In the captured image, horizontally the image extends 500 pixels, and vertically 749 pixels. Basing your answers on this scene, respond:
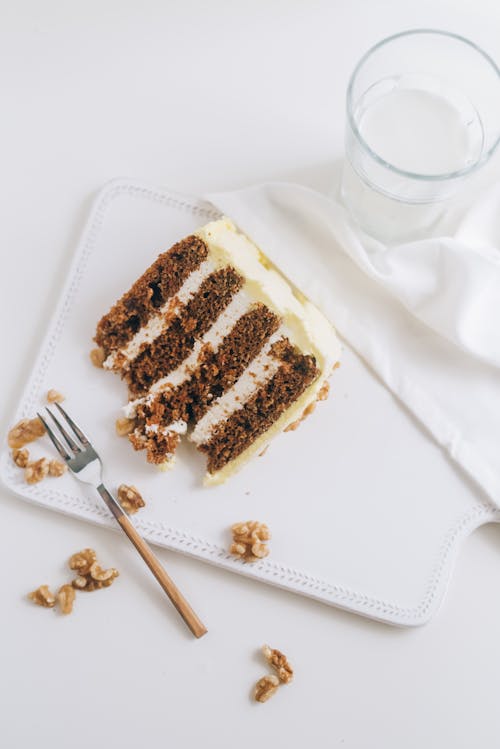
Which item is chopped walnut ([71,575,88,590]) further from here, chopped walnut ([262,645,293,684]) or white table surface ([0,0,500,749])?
chopped walnut ([262,645,293,684])

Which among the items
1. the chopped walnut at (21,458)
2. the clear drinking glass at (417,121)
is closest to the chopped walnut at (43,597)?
the chopped walnut at (21,458)

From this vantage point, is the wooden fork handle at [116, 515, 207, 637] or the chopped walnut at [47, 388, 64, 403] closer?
the wooden fork handle at [116, 515, 207, 637]

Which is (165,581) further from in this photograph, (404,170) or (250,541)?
(404,170)

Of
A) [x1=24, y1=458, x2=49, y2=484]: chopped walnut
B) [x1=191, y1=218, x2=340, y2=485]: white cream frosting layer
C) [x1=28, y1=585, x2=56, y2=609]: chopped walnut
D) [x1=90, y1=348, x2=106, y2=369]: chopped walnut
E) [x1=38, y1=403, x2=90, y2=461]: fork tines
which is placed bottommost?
[x1=28, y1=585, x2=56, y2=609]: chopped walnut

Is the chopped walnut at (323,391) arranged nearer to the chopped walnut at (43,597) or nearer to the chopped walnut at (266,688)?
the chopped walnut at (266,688)

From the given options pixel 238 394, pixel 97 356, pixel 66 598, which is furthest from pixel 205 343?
pixel 66 598

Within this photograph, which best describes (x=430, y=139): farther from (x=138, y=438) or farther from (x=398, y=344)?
(x=138, y=438)

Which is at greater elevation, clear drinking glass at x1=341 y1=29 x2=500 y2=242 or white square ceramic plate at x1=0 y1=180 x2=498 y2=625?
clear drinking glass at x1=341 y1=29 x2=500 y2=242

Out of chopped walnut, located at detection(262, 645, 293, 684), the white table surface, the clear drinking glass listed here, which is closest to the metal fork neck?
the white table surface
